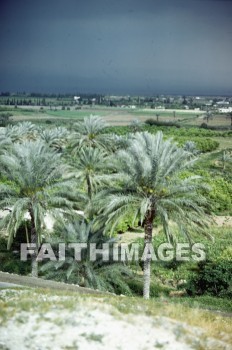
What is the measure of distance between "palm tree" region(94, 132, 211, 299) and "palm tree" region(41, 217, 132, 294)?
1.30m

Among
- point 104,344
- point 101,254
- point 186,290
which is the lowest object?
point 186,290

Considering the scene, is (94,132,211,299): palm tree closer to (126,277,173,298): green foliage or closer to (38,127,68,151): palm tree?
(126,277,173,298): green foliage

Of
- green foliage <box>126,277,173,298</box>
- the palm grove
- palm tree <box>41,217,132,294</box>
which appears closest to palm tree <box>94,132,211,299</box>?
the palm grove

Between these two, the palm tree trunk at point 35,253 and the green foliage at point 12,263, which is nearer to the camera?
the palm tree trunk at point 35,253

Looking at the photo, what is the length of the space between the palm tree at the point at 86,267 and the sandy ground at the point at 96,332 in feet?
20.3

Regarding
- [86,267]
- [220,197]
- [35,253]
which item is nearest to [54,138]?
[220,197]

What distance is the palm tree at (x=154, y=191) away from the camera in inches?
564

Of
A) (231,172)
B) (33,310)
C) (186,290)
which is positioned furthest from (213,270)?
(231,172)

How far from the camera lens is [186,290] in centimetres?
1670

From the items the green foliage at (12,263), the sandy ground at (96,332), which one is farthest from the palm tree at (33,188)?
the sandy ground at (96,332)

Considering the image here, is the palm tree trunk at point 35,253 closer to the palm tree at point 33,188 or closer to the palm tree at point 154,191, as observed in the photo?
the palm tree at point 33,188

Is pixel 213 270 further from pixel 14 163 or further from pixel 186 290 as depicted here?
pixel 14 163

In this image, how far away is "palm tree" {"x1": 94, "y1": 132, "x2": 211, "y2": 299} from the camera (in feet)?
47.0

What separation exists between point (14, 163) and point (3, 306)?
787 cm
